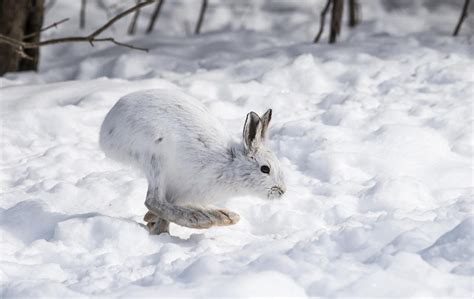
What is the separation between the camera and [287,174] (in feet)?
17.2

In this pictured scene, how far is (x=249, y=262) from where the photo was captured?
373cm

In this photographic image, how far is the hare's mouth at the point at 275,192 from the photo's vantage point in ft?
14.0

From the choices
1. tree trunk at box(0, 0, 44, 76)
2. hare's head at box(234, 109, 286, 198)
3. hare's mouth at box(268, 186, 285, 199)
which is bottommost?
tree trunk at box(0, 0, 44, 76)

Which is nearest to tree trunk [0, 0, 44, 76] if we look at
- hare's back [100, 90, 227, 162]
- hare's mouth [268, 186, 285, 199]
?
hare's back [100, 90, 227, 162]

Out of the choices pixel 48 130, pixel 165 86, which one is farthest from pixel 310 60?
pixel 48 130

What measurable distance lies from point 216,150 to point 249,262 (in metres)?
0.78

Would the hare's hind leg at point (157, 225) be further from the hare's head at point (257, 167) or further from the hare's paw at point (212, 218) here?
the hare's head at point (257, 167)

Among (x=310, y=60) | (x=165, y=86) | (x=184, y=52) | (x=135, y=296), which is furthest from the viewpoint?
(x=184, y=52)

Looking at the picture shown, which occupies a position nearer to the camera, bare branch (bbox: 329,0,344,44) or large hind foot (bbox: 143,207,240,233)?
large hind foot (bbox: 143,207,240,233)

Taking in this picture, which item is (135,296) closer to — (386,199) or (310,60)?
(386,199)

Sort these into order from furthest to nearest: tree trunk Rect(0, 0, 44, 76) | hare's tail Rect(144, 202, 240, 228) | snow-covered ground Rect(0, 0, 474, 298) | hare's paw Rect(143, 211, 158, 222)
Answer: tree trunk Rect(0, 0, 44, 76)
hare's paw Rect(143, 211, 158, 222)
hare's tail Rect(144, 202, 240, 228)
snow-covered ground Rect(0, 0, 474, 298)

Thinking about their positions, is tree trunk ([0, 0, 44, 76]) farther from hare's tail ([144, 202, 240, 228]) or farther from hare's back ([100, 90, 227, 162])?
hare's tail ([144, 202, 240, 228])

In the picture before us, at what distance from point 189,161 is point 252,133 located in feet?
1.10

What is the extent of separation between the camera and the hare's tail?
4250 millimetres
